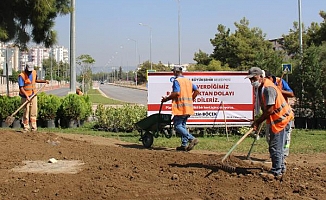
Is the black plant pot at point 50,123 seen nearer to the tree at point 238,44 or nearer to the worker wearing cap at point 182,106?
the worker wearing cap at point 182,106

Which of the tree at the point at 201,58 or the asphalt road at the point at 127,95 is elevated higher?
the tree at the point at 201,58

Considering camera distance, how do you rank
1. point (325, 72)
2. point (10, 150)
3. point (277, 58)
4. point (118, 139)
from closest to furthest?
1. point (10, 150)
2. point (118, 139)
3. point (325, 72)
4. point (277, 58)

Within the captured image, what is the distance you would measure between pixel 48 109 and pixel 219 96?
6.02 metres

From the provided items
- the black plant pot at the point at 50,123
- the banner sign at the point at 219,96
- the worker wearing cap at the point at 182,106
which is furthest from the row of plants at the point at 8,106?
the worker wearing cap at the point at 182,106

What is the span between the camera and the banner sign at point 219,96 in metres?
13.9

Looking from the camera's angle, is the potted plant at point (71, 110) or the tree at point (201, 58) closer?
the potted plant at point (71, 110)

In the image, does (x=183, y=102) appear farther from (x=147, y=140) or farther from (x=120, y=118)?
(x=120, y=118)

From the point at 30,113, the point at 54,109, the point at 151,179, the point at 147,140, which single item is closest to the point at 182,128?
the point at 147,140

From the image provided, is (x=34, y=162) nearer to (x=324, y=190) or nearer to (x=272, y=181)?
(x=272, y=181)

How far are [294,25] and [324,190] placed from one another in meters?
42.2

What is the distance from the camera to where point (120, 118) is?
15008 mm

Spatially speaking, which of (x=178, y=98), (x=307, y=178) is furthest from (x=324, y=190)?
(x=178, y=98)

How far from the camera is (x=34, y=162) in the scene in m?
8.58

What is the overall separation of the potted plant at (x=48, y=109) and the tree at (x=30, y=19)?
8.10 ft
